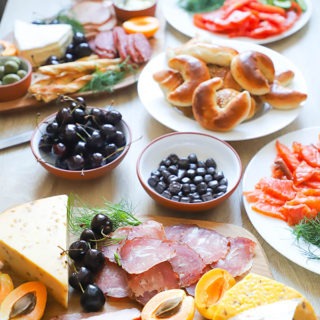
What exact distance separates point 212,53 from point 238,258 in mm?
828

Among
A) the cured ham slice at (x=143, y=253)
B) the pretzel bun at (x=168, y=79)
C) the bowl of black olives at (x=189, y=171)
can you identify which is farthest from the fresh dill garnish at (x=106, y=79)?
the cured ham slice at (x=143, y=253)

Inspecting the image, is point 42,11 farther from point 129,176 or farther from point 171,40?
point 129,176

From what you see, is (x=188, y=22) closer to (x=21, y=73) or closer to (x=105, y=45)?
(x=105, y=45)

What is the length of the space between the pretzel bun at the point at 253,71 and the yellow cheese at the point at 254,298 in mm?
811

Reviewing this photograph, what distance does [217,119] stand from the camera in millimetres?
1689

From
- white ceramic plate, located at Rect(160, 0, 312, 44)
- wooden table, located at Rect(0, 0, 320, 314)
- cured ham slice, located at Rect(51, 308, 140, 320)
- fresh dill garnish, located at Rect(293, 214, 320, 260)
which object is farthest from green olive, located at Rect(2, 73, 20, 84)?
fresh dill garnish, located at Rect(293, 214, 320, 260)

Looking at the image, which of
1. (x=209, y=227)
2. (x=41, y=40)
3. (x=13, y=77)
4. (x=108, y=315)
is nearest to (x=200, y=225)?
(x=209, y=227)

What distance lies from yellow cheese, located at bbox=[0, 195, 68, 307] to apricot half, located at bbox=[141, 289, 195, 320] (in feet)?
0.70

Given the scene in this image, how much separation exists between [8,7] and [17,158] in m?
1.14

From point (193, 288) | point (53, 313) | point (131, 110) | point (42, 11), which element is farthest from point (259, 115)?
point (42, 11)

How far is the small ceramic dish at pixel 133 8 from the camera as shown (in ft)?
7.52

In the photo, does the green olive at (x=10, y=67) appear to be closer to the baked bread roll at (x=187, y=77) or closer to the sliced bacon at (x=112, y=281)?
the baked bread roll at (x=187, y=77)

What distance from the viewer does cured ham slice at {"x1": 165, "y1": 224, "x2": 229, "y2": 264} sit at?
1.32m

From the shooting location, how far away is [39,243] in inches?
51.4
